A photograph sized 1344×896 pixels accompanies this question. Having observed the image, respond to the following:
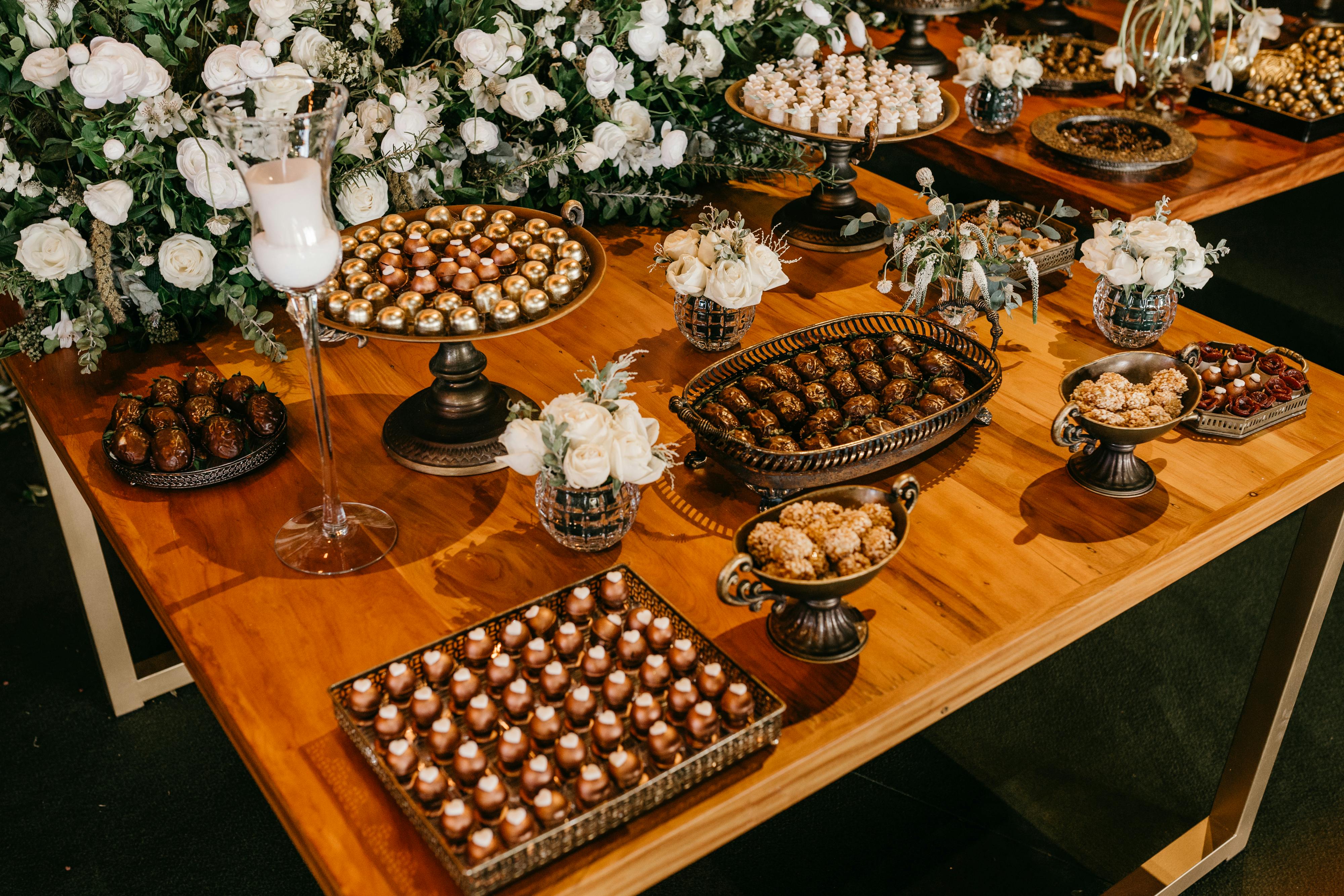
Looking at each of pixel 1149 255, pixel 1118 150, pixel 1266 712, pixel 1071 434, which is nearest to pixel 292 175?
pixel 1071 434

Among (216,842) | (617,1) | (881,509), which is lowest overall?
(216,842)

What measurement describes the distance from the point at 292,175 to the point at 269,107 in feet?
0.27

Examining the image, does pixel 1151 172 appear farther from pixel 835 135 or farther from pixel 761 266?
pixel 761 266

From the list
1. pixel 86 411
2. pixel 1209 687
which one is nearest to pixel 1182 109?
pixel 1209 687

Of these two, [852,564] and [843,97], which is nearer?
[852,564]

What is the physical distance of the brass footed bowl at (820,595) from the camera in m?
1.06

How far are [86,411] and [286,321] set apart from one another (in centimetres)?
33

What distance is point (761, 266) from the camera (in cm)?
159

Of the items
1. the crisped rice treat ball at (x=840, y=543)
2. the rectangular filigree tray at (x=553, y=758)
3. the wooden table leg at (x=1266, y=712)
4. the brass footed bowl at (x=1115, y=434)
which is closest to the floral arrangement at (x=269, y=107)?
the rectangular filigree tray at (x=553, y=758)

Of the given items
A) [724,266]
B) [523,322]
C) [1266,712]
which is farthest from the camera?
[1266,712]

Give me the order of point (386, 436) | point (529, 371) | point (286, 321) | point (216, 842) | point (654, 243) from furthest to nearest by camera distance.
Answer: point (654, 243) → point (216, 842) → point (286, 321) → point (529, 371) → point (386, 436)

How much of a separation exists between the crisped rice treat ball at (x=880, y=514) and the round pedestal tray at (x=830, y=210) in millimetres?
961

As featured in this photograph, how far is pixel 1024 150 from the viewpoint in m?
2.49

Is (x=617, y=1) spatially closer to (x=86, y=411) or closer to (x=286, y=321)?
(x=286, y=321)
